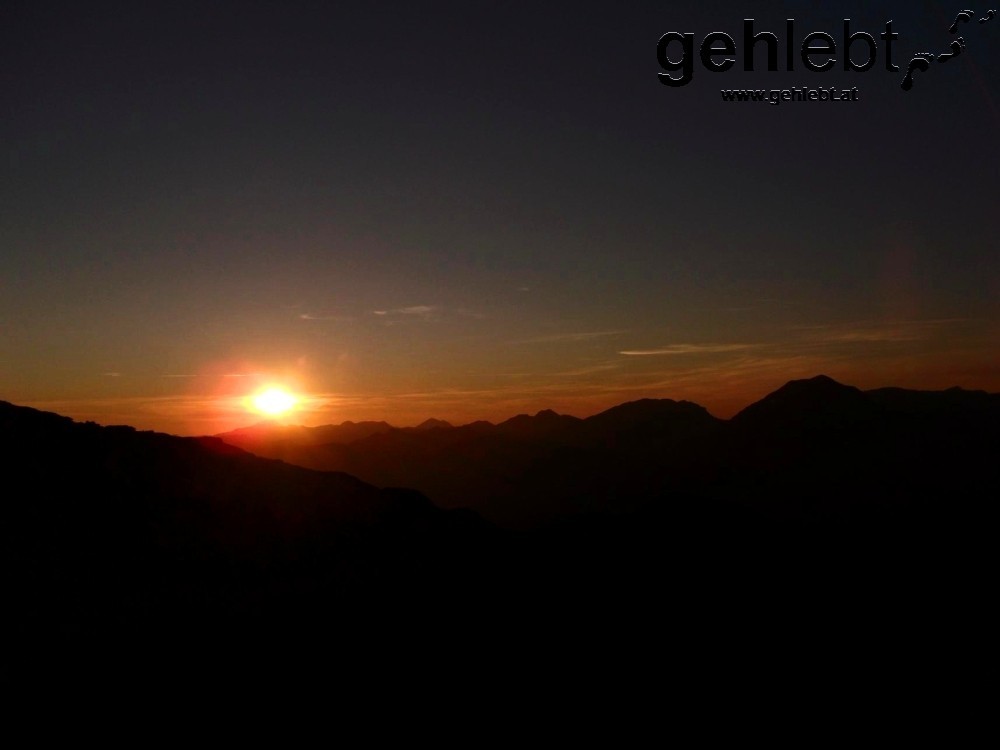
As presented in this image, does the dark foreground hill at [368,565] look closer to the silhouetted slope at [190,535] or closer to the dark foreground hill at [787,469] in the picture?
the silhouetted slope at [190,535]

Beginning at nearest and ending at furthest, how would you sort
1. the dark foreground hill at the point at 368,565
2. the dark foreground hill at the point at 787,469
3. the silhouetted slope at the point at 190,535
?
the silhouetted slope at the point at 190,535 < the dark foreground hill at the point at 368,565 < the dark foreground hill at the point at 787,469

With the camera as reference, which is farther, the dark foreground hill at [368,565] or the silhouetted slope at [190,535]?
the dark foreground hill at [368,565]

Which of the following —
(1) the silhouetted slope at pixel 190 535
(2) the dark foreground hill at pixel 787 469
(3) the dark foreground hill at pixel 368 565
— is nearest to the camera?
(1) the silhouetted slope at pixel 190 535

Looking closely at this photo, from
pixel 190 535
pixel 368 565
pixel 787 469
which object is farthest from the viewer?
pixel 787 469

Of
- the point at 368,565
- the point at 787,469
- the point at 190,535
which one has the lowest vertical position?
the point at 787,469

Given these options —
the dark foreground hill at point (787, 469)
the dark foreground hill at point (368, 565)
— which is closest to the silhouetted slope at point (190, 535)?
the dark foreground hill at point (368, 565)

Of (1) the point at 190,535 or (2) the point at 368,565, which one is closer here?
(1) the point at 190,535

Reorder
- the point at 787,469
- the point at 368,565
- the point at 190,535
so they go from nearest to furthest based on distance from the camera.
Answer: the point at 190,535 → the point at 368,565 → the point at 787,469

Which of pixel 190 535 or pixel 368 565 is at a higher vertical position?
pixel 190 535

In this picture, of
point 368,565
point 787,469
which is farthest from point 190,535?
point 787,469

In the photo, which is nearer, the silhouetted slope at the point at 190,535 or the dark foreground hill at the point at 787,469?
the silhouetted slope at the point at 190,535

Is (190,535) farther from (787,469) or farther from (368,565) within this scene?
(787,469)

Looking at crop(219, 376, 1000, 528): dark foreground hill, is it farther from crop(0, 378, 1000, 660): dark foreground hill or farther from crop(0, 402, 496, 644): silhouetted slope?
crop(0, 402, 496, 644): silhouetted slope

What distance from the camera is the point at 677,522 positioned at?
7219 cm
